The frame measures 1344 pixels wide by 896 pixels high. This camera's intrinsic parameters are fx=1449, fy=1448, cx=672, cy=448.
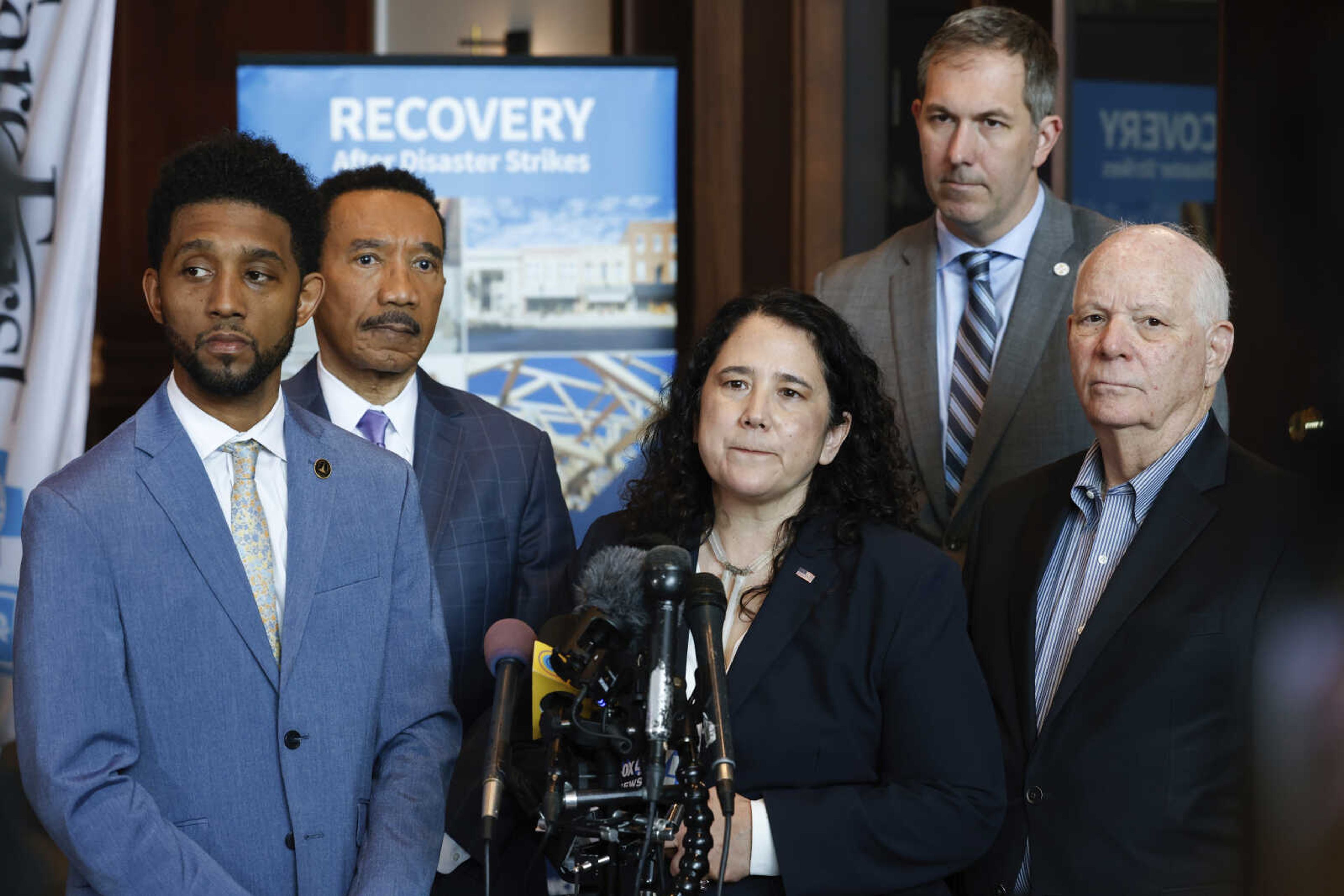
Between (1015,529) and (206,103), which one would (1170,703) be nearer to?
(1015,529)

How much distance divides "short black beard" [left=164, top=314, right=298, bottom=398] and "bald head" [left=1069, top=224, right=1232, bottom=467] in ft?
4.37

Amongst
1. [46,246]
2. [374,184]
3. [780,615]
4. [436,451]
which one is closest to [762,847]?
[780,615]

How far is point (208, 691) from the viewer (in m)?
1.95

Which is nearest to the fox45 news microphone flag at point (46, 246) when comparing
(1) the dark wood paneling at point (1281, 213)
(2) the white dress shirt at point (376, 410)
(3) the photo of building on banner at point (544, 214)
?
(2) the white dress shirt at point (376, 410)

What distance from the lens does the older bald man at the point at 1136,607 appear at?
2189 millimetres

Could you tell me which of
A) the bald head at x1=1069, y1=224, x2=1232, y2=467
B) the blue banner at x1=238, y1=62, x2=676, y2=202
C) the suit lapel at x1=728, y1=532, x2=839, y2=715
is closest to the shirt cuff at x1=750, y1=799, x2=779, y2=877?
the suit lapel at x1=728, y1=532, x2=839, y2=715

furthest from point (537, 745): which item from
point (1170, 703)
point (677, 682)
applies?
point (1170, 703)

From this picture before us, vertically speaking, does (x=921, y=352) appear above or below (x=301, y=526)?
above

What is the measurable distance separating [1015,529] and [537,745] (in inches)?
42.0

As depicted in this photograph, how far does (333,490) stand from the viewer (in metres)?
2.12

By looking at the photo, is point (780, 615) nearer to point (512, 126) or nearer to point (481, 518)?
point (481, 518)

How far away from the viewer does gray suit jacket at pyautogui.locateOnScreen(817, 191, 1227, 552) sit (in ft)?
10.1

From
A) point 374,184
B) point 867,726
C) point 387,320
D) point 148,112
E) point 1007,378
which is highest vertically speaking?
point 148,112

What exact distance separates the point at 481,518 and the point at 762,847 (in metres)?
1.01
